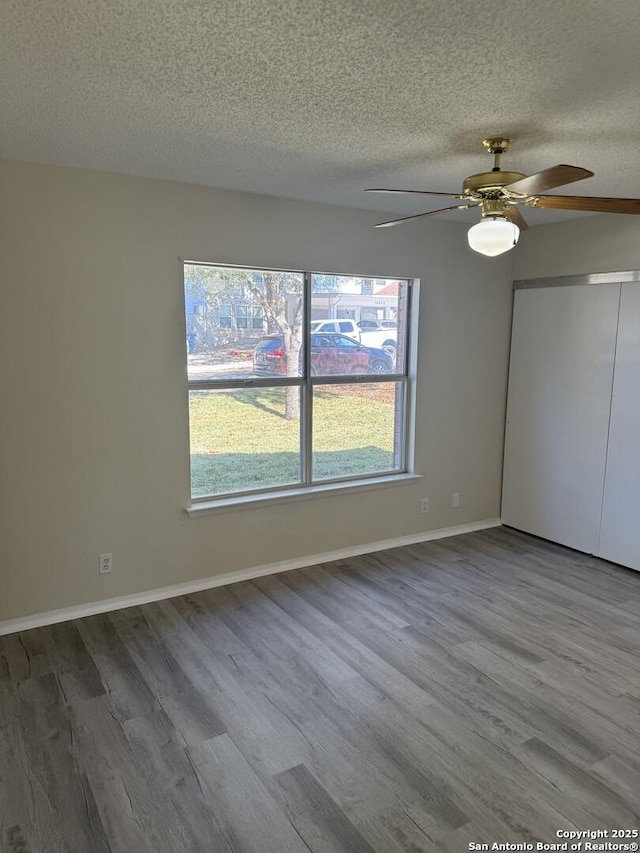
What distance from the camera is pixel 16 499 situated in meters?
3.07

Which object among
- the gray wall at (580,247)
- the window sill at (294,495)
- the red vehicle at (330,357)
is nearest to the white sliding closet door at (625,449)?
the gray wall at (580,247)

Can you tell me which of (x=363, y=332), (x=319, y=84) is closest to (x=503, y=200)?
(x=319, y=84)

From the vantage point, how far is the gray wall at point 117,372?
9.86 feet

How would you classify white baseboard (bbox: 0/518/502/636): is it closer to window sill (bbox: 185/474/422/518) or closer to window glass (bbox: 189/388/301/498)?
window sill (bbox: 185/474/422/518)

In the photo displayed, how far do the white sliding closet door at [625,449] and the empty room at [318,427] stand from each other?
20mm

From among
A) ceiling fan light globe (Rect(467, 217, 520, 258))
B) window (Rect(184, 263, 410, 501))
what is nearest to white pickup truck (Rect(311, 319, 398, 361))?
window (Rect(184, 263, 410, 501))

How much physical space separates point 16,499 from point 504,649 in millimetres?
2746

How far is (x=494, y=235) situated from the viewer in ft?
7.57

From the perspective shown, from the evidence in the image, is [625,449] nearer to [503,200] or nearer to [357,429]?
[357,429]

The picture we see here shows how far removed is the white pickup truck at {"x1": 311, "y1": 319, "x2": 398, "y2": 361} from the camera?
400 cm

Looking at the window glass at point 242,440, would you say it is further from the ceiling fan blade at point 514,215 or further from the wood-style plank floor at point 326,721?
the ceiling fan blade at point 514,215

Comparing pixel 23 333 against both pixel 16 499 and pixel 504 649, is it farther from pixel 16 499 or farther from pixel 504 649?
pixel 504 649

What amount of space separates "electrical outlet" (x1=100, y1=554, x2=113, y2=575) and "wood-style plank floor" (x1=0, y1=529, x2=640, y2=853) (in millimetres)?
275

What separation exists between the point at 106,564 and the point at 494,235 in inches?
109
